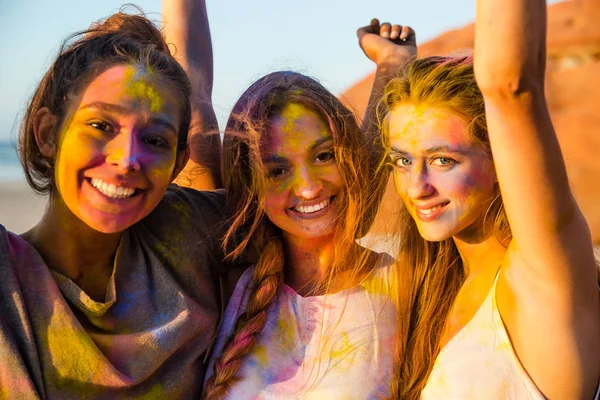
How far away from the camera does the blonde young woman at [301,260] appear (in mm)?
2035

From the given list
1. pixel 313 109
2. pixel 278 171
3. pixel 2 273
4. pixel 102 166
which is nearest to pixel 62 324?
pixel 2 273

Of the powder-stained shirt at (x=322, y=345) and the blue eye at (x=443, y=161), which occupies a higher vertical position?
the blue eye at (x=443, y=161)

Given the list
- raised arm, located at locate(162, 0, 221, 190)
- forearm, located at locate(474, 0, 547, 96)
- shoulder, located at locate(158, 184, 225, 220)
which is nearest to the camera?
forearm, located at locate(474, 0, 547, 96)

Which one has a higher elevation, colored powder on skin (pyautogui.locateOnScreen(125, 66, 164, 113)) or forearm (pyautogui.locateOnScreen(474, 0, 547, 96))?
forearm (pyautogui.locateOnScreen(474, 0, 547, 96))

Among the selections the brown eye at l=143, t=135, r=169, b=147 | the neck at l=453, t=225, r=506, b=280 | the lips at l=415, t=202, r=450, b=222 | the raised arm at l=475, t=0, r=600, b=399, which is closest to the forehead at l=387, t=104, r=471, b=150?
the lips at l=415, t=202, r=450, b=222

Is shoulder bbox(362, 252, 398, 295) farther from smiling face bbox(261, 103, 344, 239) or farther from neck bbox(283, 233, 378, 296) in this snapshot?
smiling face bbox(261, 103, 344, 239)

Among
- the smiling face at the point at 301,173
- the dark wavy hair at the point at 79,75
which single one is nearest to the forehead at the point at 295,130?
the smiling face at the point at 301,173

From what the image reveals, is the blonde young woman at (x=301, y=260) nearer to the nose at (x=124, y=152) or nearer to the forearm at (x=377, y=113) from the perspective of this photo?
the forearm at (x=377, y=113)

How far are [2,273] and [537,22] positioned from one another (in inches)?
53.9

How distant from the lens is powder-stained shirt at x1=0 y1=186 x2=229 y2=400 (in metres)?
1.83

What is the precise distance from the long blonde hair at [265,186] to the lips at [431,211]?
1.00 feet

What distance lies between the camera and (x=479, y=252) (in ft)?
6.31

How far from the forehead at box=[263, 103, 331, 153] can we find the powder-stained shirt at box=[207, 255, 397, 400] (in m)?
0.42

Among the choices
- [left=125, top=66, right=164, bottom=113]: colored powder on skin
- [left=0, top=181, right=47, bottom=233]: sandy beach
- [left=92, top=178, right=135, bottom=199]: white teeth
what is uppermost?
[left=125, top=66, right=164, bottom=113]: colored powder on skin
